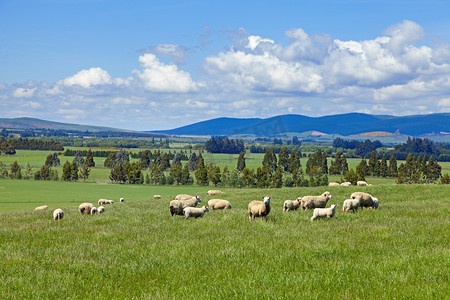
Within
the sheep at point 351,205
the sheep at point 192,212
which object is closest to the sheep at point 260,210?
the sheep at point 192,212

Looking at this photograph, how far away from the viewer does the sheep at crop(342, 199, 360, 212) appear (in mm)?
20641

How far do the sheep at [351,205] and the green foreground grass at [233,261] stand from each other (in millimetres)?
4406

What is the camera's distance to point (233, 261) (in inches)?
392

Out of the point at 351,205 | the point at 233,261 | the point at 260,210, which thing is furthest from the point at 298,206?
the point at 233,261

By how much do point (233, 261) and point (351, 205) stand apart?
12.9 m

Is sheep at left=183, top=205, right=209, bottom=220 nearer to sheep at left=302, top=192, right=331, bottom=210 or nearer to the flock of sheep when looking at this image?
the flock of sheep

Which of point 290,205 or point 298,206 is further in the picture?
point 298,206

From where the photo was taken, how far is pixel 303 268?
9219mm

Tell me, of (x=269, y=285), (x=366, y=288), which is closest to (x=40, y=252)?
(x=269, y=285)

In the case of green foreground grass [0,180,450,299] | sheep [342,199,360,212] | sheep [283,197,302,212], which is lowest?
sheep [283,197,302,212]

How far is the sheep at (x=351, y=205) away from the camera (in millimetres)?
20641

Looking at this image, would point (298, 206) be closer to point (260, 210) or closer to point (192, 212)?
point (260, 210)

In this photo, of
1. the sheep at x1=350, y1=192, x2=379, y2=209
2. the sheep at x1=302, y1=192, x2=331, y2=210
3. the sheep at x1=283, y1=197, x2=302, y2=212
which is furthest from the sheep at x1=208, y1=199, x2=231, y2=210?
the sheep at x1=350, y1=192, x2=379, y2=209

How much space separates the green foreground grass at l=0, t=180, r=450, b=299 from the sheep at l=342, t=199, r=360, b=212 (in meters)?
4.41
